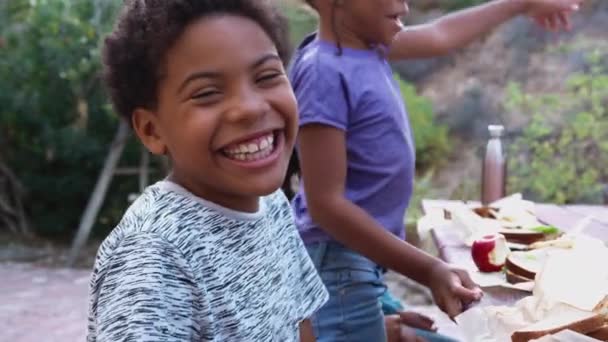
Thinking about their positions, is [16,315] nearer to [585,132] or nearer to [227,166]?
[585,132]

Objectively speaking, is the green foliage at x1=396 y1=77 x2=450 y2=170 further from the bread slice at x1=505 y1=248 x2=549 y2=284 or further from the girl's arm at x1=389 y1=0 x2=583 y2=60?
the bread slice at x1=505 y1=248 x2=549 y2=284

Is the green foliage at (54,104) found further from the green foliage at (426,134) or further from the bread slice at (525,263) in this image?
the bread slice at (525,263)

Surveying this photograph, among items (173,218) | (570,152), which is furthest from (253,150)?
(570,152)

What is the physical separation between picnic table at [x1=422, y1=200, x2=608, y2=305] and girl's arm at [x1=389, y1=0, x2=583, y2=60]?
47cm

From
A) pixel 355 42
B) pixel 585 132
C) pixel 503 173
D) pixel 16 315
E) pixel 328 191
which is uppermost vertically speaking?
pixel 355 42

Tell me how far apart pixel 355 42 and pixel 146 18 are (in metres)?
0.66

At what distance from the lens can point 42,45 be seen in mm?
6750

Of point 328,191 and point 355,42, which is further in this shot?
point 355,42

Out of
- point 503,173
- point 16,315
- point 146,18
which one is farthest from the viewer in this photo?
point 16,315

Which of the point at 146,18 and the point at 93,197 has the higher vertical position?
the point at 146,18

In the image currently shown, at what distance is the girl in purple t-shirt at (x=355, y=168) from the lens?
5.20 feet

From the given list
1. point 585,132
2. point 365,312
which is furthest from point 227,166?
point 585,132

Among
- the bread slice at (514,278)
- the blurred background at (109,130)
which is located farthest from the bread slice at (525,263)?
the blurred background at (109,130)

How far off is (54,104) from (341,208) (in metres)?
5.86
